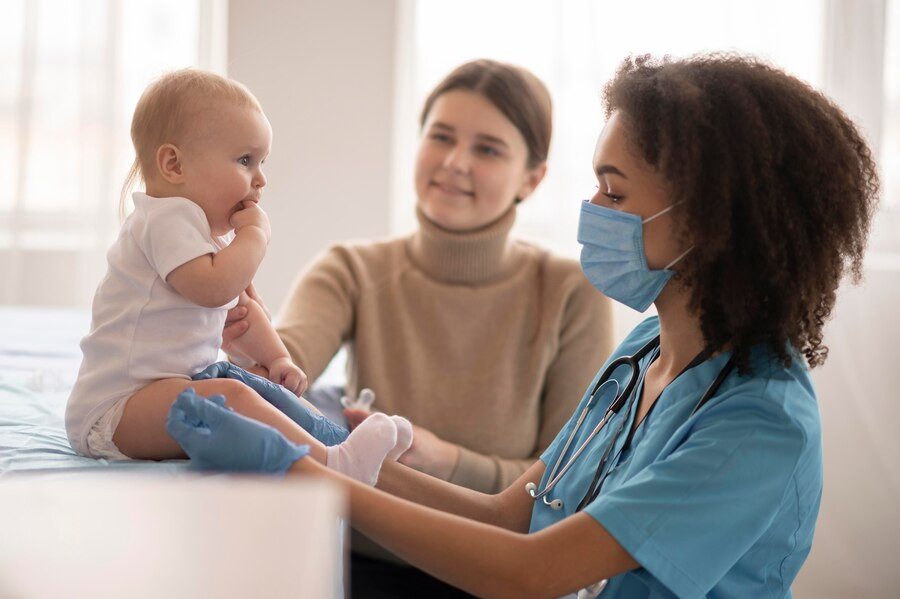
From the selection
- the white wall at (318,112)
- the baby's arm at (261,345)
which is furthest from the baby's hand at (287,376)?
the white wall at (318,112)

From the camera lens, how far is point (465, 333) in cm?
225

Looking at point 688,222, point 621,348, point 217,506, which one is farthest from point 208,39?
point 217,506

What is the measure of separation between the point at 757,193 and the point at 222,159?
67 cm

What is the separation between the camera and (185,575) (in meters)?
0.79

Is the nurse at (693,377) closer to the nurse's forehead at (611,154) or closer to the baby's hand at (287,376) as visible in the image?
the nurse's forehead at (611,154)

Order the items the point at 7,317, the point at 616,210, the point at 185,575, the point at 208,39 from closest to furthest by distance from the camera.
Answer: the point at 185,575, the point at 616,210, the point at 7,317, the point at 208,39

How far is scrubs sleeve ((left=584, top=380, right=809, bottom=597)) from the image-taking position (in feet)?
3.64

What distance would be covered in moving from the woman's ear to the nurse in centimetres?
97

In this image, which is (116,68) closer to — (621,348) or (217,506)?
(621,348)

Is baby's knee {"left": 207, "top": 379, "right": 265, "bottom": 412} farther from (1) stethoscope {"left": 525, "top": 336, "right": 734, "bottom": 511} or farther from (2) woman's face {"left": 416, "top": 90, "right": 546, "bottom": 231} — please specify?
(2) woman's face {"left": 416, "top": 90, "right": 546, "bottom": 231}

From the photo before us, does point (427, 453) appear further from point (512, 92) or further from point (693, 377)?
point (512, 92)

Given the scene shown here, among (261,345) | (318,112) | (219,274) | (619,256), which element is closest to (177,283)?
(219,274)

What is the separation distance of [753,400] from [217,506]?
66 centimetres

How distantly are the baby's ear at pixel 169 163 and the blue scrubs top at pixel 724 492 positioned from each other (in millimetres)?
654
